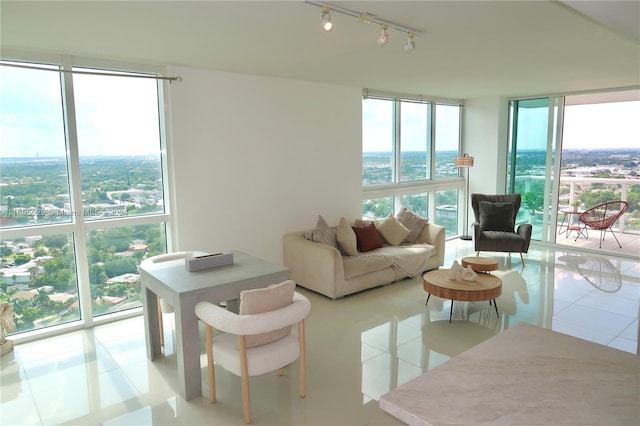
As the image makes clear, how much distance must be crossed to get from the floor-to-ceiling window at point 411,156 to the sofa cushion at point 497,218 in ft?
3.99

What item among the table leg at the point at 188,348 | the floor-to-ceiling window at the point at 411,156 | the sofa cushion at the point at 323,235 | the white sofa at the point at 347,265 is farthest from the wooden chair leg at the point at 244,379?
the floor-to-ceiling window at the point at 411,156

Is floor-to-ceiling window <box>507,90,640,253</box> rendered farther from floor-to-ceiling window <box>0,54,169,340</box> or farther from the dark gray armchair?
floor-to-ceiling window <box>0,54,169,340</box>

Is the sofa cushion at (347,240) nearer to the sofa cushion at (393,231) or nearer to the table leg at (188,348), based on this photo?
the sofa cushion at (393,231)

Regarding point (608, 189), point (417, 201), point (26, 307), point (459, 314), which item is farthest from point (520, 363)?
point (608, 189)

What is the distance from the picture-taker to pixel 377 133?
6750 mm

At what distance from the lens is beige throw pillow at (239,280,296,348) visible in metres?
2.71

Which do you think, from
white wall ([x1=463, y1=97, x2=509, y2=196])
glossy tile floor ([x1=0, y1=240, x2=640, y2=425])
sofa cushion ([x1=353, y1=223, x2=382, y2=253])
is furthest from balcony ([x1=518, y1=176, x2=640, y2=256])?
sofa cushion ([x1=353, y1=223, x2=382, y2=253])

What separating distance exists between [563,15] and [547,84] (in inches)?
141

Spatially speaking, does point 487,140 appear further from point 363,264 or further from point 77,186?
point 77,186

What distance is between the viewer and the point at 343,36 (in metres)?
3.34

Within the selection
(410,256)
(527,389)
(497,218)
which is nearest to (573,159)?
(497,218)

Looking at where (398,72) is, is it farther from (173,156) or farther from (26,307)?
(26,307)

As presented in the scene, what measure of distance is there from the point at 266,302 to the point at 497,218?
16.3 feet

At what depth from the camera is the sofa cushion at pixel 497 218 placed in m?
6.62
